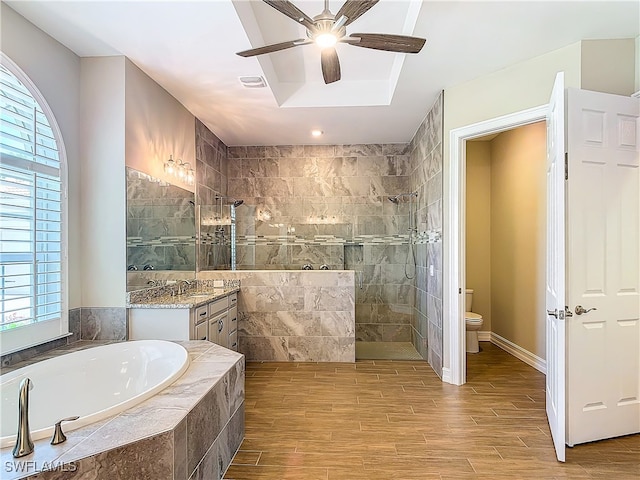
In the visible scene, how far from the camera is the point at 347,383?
3.92m

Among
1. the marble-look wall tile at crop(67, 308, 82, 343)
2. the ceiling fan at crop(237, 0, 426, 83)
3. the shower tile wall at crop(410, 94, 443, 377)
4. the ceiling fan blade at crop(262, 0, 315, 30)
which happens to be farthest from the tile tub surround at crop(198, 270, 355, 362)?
the ceiling fan blade at crop(262, 0, 315, 30)

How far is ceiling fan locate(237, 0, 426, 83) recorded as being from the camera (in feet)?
6.96

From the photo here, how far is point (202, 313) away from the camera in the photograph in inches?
139

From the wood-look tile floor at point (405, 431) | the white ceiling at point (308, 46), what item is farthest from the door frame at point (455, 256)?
the white ceiling at point (308, 46)

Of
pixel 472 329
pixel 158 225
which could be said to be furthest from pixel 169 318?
pixel 472 329

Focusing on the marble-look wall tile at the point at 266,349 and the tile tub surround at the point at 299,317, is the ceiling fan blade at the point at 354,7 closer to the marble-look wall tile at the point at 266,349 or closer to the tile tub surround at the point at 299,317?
the tile tub surround at the point at 299,317

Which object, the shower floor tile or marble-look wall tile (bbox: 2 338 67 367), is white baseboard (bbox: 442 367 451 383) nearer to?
the shower floor tile

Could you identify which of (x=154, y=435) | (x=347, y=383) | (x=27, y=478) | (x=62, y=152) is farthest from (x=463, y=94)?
(x=27, y=478)

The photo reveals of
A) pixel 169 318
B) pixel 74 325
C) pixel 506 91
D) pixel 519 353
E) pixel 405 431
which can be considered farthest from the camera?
pixel 519 353

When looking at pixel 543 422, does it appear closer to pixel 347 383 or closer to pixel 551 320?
pixel 551 320

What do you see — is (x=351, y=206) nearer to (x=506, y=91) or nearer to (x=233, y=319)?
(x=233, y=319)

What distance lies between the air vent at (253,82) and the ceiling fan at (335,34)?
3.33ft

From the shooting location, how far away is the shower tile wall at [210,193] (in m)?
4.85

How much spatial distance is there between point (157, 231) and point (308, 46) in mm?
2143
